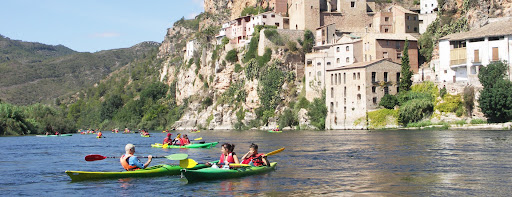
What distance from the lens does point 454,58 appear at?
66.2 m

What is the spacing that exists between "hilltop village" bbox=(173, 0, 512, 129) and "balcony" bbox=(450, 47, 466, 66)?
0.33 ft

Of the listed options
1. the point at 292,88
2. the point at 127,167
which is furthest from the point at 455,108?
the point at 127,167

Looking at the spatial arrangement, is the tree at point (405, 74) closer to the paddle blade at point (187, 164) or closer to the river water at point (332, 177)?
the river water at point (332, 177)

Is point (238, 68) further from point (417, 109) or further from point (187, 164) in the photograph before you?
point (187, 164)

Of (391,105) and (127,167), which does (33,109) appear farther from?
(127,167)

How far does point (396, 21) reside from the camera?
281 feet

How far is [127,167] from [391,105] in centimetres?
4860

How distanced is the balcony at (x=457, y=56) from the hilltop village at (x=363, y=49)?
101 mm

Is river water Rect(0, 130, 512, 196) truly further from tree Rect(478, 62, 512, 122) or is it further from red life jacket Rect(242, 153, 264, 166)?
tree Rect(478, 62, 512, 122)

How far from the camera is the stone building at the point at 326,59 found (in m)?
79.8

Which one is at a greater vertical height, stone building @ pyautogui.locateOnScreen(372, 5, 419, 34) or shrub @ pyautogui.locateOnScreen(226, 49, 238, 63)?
stone building @ pyautogui.locateOnScreen(372, 5, 419, 34)

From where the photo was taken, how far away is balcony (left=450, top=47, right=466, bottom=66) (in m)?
65.1

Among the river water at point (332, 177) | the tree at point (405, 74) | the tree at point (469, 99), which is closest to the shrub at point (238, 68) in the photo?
the tree at point (405, 74)

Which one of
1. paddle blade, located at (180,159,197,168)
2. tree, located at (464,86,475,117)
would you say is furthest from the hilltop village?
paddle blade, located at (180,159,197,168)
